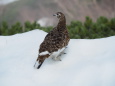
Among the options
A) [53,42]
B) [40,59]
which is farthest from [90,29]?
[40,59]

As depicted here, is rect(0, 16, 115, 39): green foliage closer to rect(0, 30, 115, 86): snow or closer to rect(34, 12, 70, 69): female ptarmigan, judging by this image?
rect(0, 30, 115, 86): snow

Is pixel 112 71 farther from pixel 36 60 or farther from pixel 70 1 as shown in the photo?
pixel 70 1

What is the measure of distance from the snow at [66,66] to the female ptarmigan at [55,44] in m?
0.14

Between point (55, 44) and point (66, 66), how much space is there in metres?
0.29

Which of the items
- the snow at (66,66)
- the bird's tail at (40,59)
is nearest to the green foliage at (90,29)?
the snow at (66,66)

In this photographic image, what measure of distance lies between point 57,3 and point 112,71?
19.5ft

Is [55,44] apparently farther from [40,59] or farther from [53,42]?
[40,59]

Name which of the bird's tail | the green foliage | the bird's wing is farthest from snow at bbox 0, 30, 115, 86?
the green foliage

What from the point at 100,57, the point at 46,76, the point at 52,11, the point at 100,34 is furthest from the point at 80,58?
the point at 52,11

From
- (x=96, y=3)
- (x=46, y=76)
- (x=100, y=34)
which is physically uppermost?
(x=46, y=76)

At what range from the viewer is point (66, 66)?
4348mm

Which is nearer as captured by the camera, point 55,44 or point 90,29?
point 55,44

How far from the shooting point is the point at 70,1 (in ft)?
32.9

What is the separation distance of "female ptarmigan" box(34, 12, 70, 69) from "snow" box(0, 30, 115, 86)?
0.14 meters
